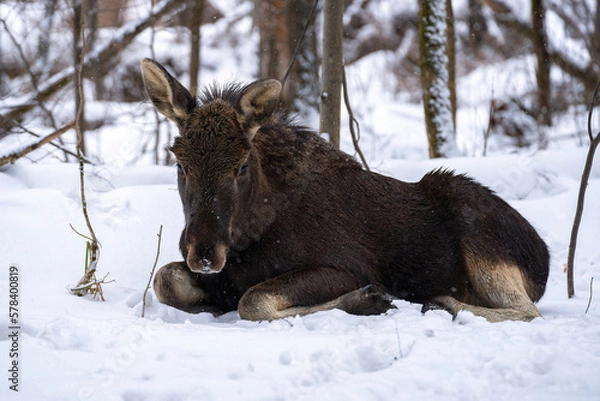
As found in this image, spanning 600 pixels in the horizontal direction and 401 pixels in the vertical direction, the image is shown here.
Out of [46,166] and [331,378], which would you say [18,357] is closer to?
[331,378]

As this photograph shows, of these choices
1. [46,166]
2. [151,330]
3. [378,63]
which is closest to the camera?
[151,330]

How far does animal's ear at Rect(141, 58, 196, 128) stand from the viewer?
16.4 ft

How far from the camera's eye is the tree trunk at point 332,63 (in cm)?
718

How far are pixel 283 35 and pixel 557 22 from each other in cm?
661

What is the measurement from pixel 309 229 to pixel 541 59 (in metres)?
10.9

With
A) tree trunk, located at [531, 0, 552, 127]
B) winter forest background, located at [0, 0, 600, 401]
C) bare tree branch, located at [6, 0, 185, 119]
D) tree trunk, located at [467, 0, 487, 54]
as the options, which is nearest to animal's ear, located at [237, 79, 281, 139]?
winter forest background, located at [0, 0, 600, 401]

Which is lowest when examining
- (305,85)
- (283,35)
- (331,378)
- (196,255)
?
(331,378)

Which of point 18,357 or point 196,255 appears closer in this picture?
point 18,357

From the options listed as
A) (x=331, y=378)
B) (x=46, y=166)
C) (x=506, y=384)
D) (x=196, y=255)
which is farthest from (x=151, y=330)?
(x=46, y=166)

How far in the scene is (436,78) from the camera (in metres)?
9.20

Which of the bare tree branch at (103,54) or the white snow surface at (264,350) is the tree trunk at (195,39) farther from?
the white snow surface at (264,350)

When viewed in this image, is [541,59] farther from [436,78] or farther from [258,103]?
[258,103]

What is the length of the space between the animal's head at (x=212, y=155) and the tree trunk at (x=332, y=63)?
2191 mm

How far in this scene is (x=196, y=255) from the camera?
4391mm
